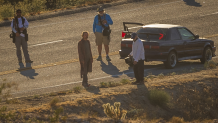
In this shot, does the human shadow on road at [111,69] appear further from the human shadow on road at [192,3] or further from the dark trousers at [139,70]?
the human shadow on road at [192,3]

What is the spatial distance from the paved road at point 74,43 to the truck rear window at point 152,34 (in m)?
1.22

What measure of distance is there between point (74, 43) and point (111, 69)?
16.2 ft

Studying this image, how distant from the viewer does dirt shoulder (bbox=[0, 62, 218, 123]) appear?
30.1ft

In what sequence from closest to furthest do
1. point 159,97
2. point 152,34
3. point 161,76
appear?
point 159,97 → point 161,76 → point 152,34

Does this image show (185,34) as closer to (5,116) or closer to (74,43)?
(74,43)

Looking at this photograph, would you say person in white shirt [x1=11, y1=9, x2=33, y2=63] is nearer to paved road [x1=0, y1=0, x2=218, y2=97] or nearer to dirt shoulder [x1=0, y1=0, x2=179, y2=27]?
paved road [x1=0, y1=0, x2=218, y2=97]

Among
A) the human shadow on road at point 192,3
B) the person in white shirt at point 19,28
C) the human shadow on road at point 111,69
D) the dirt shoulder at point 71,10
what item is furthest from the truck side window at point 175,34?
the human shadow on road at point 192,3

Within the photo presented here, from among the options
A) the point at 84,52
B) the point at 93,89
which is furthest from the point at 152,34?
the point at 93,89

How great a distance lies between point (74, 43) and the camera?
62.8 ft

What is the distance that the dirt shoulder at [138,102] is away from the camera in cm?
919

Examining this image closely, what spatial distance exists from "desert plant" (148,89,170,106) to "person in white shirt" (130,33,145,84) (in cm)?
121

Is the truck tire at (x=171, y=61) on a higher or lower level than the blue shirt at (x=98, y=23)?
lower

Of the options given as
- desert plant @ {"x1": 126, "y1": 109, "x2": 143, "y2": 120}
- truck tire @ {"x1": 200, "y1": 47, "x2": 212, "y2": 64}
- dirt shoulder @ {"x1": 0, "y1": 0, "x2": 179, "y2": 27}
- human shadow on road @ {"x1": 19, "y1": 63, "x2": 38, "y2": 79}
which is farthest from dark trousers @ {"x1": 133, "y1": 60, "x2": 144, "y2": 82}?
dirt shoulder @ {"x1": 0, "y1": 0, "x2": 179, "y2": 27}

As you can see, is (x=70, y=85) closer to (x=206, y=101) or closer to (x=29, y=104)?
(x=29, y=104)
